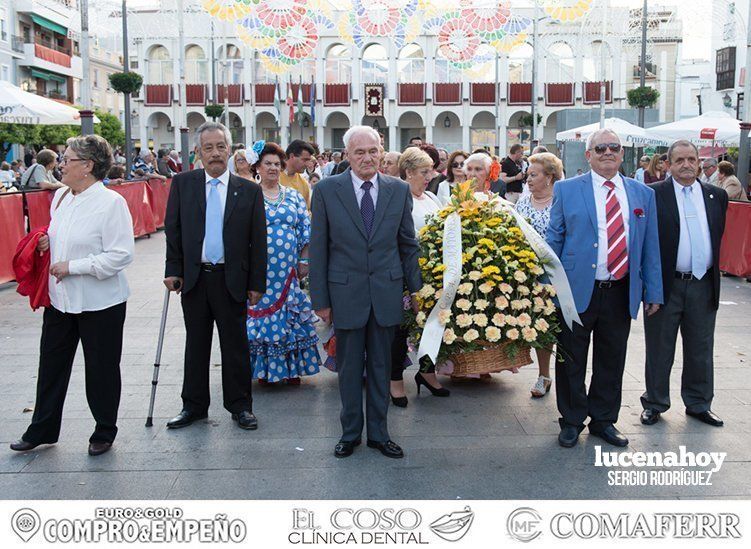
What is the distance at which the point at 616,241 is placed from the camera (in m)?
5.08

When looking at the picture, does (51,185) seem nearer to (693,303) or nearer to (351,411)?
(351,411)

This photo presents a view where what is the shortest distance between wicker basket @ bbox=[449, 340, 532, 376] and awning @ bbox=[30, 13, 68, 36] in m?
50.5

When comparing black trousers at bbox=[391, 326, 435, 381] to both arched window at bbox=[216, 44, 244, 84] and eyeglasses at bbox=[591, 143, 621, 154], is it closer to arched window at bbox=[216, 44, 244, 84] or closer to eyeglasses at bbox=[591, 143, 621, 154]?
eyeglasses at bbox=[591, 143, 621, 154]

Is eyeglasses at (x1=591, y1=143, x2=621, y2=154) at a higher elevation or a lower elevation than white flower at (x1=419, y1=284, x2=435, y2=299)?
higher

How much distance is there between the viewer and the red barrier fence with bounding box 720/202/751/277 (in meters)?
12.5

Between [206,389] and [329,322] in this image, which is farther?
[206,389]

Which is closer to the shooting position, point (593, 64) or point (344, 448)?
point (344, 448)

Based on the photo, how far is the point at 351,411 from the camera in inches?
199

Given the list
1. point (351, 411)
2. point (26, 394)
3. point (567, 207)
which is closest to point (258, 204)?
point (351, 411)

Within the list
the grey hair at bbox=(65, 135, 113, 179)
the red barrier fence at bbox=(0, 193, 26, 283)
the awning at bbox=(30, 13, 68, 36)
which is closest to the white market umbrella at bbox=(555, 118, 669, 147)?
the red barrier fence at bbox=(0, 193, 26, 283)

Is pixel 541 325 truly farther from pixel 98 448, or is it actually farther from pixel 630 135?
pixel 630 135

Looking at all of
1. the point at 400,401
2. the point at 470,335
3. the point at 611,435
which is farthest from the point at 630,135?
the point at 470,335

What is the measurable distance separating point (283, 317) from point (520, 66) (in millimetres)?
46452

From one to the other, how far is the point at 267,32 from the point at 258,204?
12585 mm
